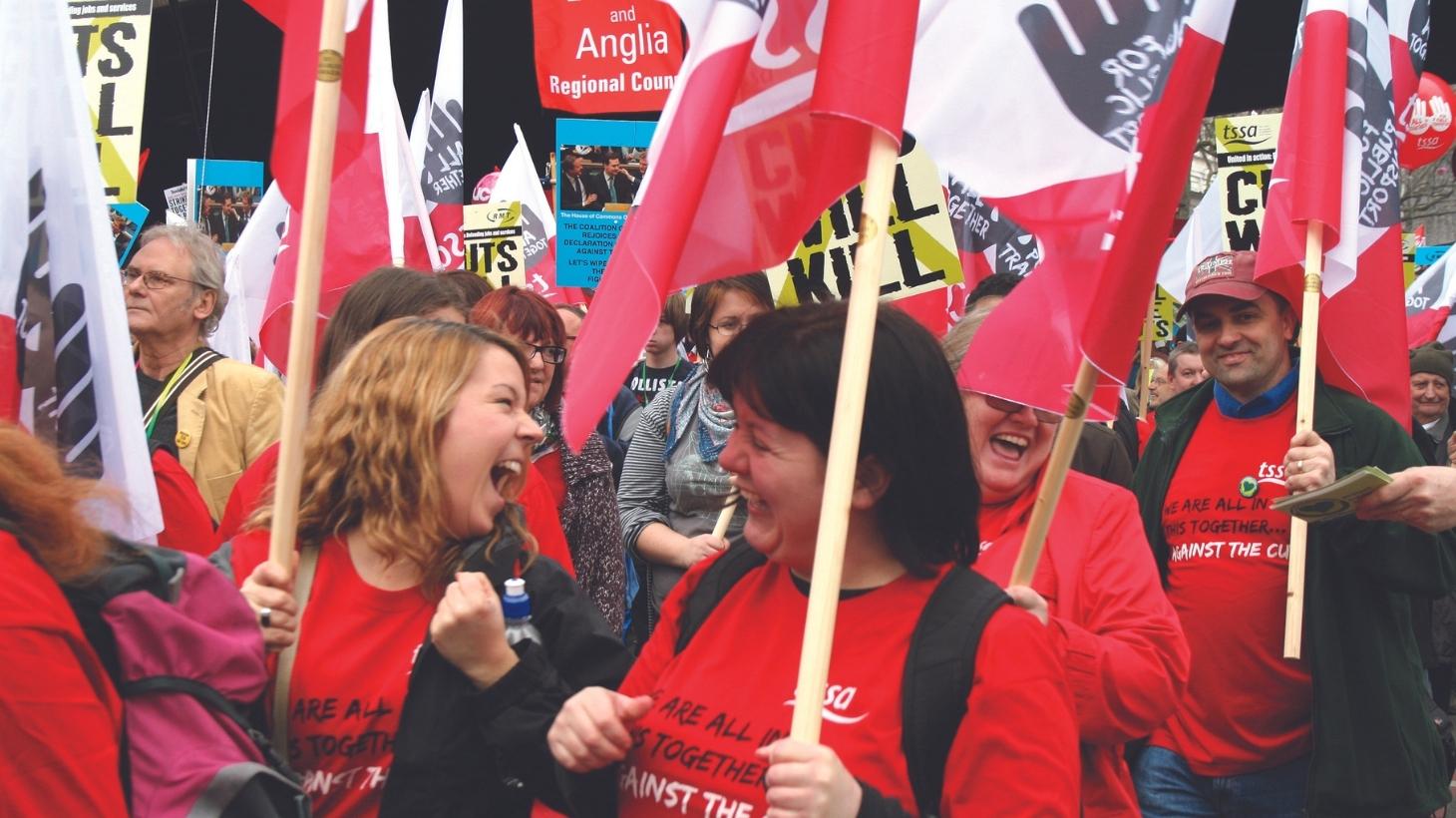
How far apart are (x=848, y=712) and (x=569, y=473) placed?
8.23ft

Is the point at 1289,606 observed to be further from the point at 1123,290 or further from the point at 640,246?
the point at 640,246

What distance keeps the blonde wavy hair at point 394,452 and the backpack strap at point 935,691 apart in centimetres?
90

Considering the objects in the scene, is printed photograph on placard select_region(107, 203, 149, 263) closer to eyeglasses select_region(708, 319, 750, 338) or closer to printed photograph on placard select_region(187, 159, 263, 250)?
eyeglasses select_region(708, 319, 750, 338)

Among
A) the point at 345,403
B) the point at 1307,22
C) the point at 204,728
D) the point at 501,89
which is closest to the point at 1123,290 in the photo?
the point at 345,403

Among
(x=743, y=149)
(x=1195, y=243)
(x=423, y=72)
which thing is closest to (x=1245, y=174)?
(x=1195, y=243)

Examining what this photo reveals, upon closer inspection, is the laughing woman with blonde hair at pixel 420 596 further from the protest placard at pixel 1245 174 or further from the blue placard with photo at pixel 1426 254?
the blue placard with photo at pixel 1426 254

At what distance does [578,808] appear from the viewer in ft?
7.23

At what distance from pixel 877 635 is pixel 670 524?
2812 mm

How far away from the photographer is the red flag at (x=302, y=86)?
2922 mm

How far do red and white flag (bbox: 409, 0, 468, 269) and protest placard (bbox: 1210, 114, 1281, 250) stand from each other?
4811mm

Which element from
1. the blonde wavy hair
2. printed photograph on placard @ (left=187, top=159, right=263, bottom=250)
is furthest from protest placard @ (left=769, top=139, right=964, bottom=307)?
printed photograph on placard @ (left=187, top=159, right=263, bottom=250)

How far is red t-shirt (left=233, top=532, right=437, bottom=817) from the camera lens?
240 centimetres

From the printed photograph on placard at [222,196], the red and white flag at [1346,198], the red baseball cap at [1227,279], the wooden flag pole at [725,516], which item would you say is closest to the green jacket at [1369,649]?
the red and white flag at [1346,198]

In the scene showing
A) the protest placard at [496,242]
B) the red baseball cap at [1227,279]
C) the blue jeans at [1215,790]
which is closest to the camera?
the blue jeans at [1215,790]
